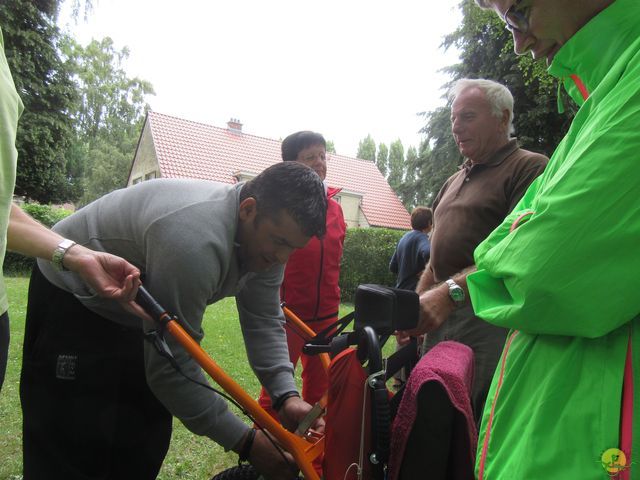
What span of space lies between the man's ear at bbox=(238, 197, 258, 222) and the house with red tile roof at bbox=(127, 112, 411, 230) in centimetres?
1634

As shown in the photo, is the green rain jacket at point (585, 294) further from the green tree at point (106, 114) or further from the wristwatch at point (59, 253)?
the green tree at point (106, 114)

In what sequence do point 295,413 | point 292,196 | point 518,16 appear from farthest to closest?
point 295,413 → point 292,196 → point 518,16

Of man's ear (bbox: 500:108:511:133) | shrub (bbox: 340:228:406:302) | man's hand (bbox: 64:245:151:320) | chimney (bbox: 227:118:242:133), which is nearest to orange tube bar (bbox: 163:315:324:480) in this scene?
man's hand (bbox: 64:245:151:320)

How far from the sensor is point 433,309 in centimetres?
182

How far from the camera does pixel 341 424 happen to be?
1363 millimetres

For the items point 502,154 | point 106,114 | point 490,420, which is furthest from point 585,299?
point 106,114

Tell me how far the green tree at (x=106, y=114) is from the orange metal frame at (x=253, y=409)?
114 feet

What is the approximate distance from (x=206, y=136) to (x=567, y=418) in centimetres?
2190

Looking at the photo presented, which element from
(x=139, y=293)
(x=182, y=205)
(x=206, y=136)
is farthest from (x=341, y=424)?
(x=206, y=136)

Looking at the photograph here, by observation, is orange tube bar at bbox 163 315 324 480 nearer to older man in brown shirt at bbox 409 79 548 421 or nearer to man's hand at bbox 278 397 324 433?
man's hand at bbox 278 397 324 433

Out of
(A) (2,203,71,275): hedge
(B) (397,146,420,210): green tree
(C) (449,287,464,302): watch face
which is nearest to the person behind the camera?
(C) (449,287,464,302): watch face

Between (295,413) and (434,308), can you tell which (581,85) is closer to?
(434,308)

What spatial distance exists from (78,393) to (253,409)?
74 centimetres

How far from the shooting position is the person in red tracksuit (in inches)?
131
